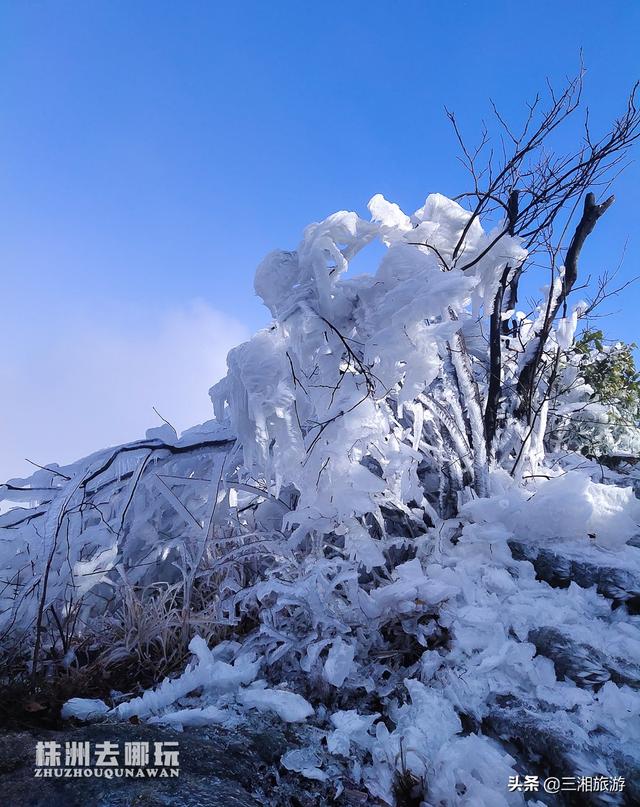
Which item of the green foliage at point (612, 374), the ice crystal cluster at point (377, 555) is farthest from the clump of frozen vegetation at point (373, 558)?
the green foliage at point (612, 374)

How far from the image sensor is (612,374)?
5750mm

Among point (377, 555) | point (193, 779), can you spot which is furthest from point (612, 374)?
point (193, 779)

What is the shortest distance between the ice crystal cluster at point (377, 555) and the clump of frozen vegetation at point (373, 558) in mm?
11

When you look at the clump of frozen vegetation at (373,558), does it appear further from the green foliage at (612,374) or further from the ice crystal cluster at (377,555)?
the green foliage at (612,374)

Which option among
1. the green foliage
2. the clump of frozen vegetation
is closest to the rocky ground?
the clump of frozen vegetation

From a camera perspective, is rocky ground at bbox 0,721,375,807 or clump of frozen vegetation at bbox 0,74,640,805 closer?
rocky ground at bbox 0,721,375,807

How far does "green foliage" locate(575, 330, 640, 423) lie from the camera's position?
5.68 metres

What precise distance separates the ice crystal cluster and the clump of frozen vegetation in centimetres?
1

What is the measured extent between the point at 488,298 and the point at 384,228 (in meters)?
0.76

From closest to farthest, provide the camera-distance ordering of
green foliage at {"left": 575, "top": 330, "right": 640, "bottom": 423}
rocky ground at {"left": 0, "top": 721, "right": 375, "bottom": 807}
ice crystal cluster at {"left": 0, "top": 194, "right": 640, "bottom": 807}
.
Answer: rocky ground at {"left": 0, "top": 721, "right": 375, "bottom": 807} → ice crystal cluster at {"left": 0, "top": 194, "right": 640, "bottom": 807} → green foliage at {"left": 575, "top": 330, "right": 640, "bottom": 423}

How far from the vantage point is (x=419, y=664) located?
1.89 meters

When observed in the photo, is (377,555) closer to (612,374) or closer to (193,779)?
(193,779)

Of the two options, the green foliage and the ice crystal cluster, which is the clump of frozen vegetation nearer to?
the ice crystal cluster

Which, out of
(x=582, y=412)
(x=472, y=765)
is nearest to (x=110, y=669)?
(x=472, y=765)
